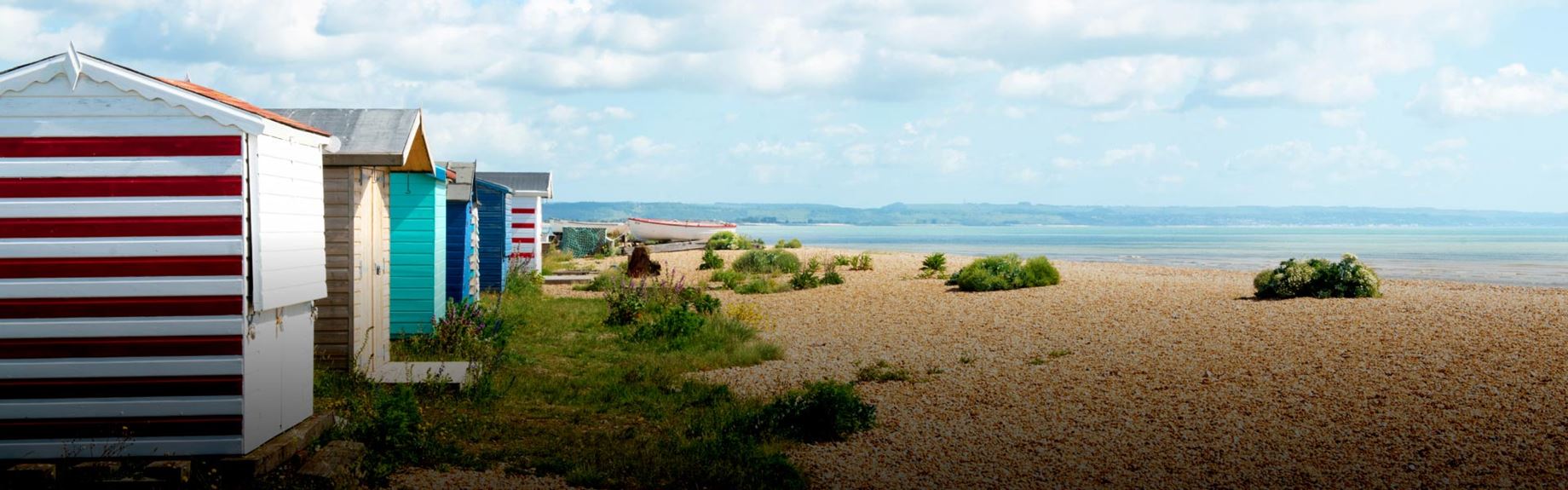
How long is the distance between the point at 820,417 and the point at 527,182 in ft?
74.5

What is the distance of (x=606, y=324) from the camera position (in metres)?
15.6

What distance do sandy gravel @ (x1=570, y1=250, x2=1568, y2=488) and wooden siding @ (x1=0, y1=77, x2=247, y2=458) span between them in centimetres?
390

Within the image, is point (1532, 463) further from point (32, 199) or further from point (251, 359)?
point (32, 199)

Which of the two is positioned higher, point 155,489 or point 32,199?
point 32,199

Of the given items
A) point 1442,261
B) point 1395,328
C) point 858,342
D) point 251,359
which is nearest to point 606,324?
point 858,342

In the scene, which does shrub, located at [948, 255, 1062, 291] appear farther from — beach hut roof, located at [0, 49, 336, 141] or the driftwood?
beach hut roof, located at [0, 49, 336, 141]

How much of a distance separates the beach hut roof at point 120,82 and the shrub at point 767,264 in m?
20.3

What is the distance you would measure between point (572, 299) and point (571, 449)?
1234cm

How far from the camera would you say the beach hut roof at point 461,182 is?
50.9ft

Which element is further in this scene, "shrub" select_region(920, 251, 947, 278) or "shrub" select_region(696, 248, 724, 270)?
"shrub" select_region(696, 248, 724, 270)

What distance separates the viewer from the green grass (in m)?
7.10

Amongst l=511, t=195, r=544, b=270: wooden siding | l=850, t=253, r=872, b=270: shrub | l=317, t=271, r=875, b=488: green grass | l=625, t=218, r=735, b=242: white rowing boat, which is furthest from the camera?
l=625, t=218, r=735, b=242: white rowing boat

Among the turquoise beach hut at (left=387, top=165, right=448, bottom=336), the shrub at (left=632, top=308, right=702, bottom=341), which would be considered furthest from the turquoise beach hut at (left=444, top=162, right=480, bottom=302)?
the shrub at (left=632, top=308, right=702, bottom=341)

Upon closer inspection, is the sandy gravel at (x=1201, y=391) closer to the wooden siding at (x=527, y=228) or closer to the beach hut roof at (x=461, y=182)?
the beach hut roof at (x=461, y=182)
